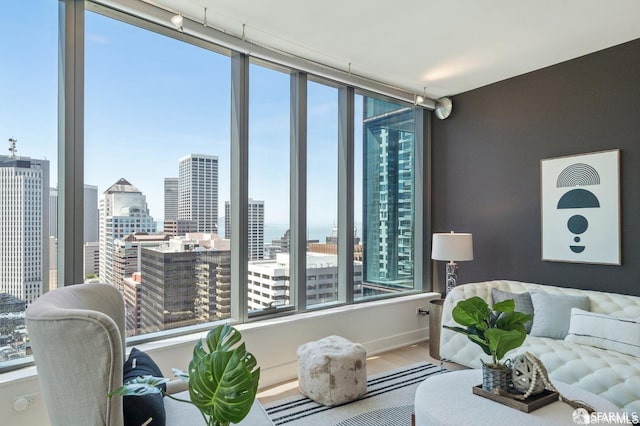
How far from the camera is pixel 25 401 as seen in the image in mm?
2166

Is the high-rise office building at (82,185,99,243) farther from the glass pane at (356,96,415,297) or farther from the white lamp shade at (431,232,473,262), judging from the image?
the white lamp shade at (431,232,473,262)

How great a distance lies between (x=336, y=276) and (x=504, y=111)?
2405 millimetres

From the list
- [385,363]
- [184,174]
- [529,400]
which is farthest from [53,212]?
[385,363]

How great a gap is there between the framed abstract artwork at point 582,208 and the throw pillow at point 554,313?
1.74 ft

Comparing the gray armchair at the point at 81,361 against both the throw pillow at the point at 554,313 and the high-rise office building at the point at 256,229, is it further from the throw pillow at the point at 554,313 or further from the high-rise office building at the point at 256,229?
the throw pillow at the point at 554,313

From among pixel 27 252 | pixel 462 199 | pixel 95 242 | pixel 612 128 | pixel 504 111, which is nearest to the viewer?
pixel 27 252

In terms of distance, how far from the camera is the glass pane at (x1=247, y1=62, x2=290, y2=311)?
3.48 metres

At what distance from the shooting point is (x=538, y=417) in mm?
1834

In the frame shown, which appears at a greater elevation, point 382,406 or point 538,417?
point 538,417

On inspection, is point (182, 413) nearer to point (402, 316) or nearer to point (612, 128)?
point (402, 316)

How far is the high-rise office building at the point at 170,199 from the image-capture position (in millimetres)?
3047

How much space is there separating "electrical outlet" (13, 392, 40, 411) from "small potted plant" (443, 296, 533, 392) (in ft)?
7.43

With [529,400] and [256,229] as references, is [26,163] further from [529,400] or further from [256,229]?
[529,400]

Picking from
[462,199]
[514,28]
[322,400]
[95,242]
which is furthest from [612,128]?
[95,242]
